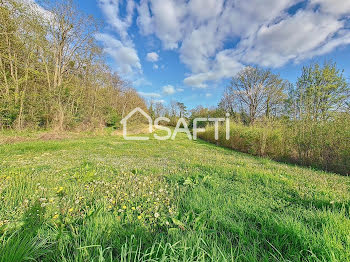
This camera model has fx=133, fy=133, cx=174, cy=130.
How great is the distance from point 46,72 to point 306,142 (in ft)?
65.7

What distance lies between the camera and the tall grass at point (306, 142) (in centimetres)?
514

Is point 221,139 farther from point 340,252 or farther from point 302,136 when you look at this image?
point 340,252

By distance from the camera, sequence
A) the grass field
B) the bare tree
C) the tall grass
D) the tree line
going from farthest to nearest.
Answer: the bare tree
the tree line
the tall grass
the grass field

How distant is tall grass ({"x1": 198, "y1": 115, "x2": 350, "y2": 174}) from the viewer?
16.9 ft

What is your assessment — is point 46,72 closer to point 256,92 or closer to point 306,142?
point 306,142

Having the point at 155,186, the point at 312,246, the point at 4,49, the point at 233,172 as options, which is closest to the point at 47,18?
the point at 4,49

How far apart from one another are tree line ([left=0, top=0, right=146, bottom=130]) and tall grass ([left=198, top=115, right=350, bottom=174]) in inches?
641

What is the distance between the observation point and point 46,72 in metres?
12.3

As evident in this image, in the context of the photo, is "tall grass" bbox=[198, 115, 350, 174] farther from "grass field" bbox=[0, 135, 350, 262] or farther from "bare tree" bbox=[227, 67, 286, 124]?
"bare tree" bbox=[227, 67, 286, 124]

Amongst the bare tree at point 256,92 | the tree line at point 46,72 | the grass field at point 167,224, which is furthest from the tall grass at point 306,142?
the tree line at point 46,72

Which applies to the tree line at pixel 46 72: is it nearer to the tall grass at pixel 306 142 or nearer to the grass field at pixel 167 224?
the grass field at pixel 167 224

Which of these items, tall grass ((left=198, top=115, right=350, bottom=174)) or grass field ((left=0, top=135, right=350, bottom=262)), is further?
tall grass ((left=198, top=115, right=350, bottom=174))

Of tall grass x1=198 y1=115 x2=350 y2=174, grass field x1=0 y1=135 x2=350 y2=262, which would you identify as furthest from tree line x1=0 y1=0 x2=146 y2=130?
tall grass x1=198 y1=115 x2=350 y2=174

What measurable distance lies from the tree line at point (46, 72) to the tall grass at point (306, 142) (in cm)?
1627
